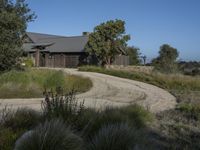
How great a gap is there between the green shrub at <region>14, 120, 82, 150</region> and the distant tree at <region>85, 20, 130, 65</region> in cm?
3896

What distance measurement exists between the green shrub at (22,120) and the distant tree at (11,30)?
482 inches

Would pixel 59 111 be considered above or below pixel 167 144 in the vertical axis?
above

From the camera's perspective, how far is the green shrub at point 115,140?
5.29 metres

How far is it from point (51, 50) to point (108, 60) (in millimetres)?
11871

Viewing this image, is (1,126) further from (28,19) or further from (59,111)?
(28,19)

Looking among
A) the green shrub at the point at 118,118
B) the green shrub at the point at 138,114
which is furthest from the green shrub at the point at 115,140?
the green shrub at the point at 138,114

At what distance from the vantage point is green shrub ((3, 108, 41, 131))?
7.24 m

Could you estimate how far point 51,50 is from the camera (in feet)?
177

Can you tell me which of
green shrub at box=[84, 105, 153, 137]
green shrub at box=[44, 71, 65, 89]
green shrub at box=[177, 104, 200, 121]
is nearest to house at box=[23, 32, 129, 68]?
green shrub at box=[44, 71, 65, 89]

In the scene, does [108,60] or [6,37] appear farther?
[108,60]

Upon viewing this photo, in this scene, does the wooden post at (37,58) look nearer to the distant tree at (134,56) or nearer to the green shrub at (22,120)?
the distant tree at (134,56)

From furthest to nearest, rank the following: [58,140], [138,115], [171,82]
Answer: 1. [171,82]
2. [138,115]
3. [58,140]

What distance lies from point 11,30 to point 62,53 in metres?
32.5

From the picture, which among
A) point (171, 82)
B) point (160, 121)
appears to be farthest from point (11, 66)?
point (160, 121)
